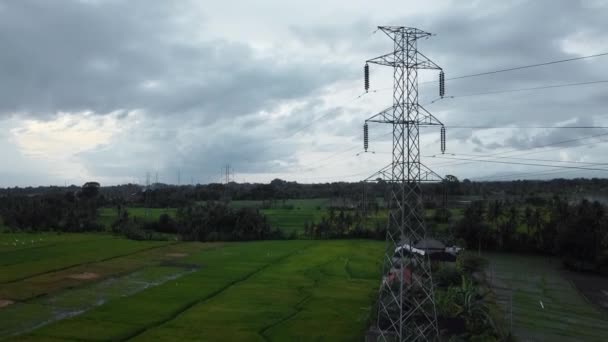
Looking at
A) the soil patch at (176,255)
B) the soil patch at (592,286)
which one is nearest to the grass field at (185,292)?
the soil patch at (176,255)

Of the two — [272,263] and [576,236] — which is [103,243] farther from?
[576,236]

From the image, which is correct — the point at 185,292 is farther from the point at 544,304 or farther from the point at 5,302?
the point at 544,304

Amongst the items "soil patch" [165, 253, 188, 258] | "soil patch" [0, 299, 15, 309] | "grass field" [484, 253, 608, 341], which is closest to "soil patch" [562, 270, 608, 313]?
"grass field" [484, 253, 608, 341]

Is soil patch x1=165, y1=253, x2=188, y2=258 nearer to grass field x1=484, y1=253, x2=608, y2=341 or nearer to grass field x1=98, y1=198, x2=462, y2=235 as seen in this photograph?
grass field x1=98, y1=198, x2=462, y2=235

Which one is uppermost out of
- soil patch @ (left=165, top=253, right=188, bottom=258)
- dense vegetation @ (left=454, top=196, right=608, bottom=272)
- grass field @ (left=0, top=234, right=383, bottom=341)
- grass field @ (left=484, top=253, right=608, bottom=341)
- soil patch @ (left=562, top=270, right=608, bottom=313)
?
dense vegetation @ (left=454, top=196, right=608, bottom=272)

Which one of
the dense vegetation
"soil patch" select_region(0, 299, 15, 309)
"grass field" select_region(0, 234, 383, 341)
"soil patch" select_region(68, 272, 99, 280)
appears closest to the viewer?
"grass field" select_region(0, 234, 383, 341)

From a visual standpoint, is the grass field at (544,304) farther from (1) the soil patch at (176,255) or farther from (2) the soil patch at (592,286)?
(1) the soil patch at (176,255)

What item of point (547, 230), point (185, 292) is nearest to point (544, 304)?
point (185, 292)
